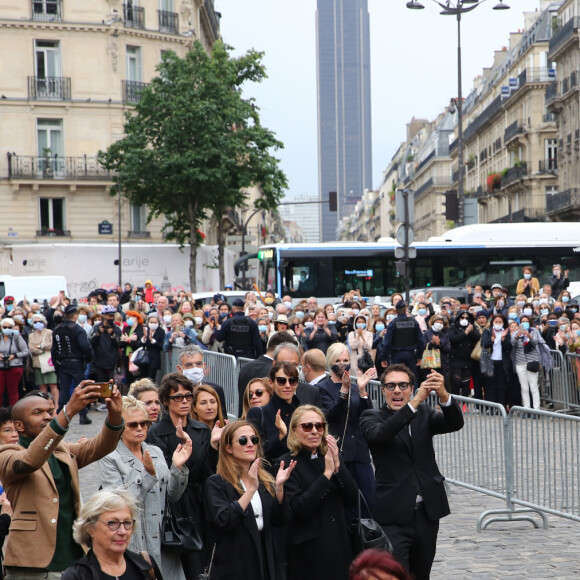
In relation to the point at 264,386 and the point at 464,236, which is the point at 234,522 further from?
the point at 464,236

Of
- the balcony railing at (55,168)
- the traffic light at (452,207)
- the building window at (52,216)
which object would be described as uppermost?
the balcony railing at (55,168)

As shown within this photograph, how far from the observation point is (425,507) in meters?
6.14

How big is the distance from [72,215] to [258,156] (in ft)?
30.1

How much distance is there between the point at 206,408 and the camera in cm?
710

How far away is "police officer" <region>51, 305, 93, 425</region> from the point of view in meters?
16.1

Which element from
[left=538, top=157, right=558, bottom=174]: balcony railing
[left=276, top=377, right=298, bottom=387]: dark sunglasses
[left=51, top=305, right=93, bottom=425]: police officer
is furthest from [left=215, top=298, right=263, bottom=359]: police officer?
[left=538, top=157, right=558, bottom=174]: balcony railing

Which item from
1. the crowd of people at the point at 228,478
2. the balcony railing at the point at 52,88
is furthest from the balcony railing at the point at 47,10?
the crowd of people at the point at 228,478

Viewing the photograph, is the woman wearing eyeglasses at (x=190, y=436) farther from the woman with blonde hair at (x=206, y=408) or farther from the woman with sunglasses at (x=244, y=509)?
the woman with sunglasses at (x=244, y=509)

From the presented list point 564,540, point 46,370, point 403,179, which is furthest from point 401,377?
point 403,179

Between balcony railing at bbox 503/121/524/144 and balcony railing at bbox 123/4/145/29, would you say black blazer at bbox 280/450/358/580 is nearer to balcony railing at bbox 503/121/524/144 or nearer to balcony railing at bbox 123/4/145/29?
balcony railing at bbox 123/4/145/29

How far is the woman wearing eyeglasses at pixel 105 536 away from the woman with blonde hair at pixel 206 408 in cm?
245

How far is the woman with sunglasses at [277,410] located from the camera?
7238 mm

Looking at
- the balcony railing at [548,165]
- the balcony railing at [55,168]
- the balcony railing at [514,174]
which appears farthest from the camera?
the balcony railing at [514,174]

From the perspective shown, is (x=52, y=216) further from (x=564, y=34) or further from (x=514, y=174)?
(x=514, y=174)
